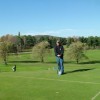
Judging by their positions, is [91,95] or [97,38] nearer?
[91,95]

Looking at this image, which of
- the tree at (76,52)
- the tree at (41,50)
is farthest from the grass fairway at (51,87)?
the tree at (41,50)

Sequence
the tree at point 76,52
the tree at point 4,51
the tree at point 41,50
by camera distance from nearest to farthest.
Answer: the tree at point 76,52
the tree at point 4,51
the tree at point 41,50

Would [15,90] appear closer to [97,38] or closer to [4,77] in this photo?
[4,77]

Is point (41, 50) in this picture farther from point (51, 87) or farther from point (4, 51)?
point (51, 87)

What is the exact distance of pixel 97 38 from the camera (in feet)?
627

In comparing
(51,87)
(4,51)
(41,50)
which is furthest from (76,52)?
(51,87)

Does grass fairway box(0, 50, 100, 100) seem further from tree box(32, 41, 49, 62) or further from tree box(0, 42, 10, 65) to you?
tree box(32, 41, 49, 62)

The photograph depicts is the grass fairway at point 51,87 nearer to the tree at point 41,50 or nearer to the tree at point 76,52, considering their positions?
the tree at point 76,52

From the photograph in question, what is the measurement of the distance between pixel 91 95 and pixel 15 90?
3270 mm

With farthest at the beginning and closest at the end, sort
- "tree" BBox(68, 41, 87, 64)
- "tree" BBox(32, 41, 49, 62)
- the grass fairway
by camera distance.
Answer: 1. "tree" BBox(32, 41, 49, 62)
2. "tree" BBox(68, 41, 87, 64)
3. the grass fairway

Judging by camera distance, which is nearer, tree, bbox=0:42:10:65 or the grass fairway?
the grass fairway

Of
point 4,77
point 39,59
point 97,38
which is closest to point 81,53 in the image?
point 39,59

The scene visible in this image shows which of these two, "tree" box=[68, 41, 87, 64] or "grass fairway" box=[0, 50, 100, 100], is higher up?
"grass fairway" box=[0, 50, 100, 100]

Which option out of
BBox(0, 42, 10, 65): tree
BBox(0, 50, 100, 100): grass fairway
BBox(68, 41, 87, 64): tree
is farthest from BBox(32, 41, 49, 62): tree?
BBox(0, 50, 100, 100): grass fairway
